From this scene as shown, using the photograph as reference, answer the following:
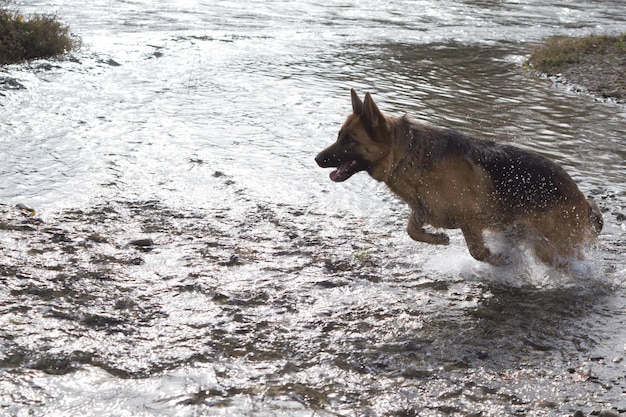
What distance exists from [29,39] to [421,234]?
1138cm

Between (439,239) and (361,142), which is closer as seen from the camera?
(361,142)

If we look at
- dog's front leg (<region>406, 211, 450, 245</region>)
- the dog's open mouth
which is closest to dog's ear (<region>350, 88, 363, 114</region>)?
the dog's open mouth

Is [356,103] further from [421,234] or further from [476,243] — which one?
[476,243]

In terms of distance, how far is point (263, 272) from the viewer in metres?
6.60

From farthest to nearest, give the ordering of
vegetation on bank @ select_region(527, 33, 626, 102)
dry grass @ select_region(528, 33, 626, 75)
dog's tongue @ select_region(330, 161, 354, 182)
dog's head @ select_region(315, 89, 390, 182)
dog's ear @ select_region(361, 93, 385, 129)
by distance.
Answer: dry grass @ select_region(528, 33, 626, 75) → vegetation on bank @ select_region(527, 33, 626, 102) → dog's tongue @ select_region(330, 161, 354, 182) → dog's head @ select_region(315, 89, 390, 182) → dog's ear @ select_region(361, 93, 385, 129)

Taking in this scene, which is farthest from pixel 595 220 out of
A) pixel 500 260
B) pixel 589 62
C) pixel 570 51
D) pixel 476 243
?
pixel 570 51

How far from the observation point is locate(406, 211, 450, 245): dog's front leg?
691cm

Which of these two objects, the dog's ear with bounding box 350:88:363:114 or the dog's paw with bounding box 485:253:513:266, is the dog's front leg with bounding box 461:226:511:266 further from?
the dog's ear with bounding box 350:88:363:114

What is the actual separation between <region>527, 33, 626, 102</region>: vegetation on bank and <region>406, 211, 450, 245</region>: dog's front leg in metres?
8.62

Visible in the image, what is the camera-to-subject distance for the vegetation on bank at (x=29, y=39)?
14.8 metres

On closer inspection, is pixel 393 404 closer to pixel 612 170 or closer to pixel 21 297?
pixel 21 297

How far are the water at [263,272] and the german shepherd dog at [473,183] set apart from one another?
14.6 inches

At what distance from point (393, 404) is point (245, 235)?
3197mm

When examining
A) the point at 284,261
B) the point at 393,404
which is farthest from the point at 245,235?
the point at 393,404
